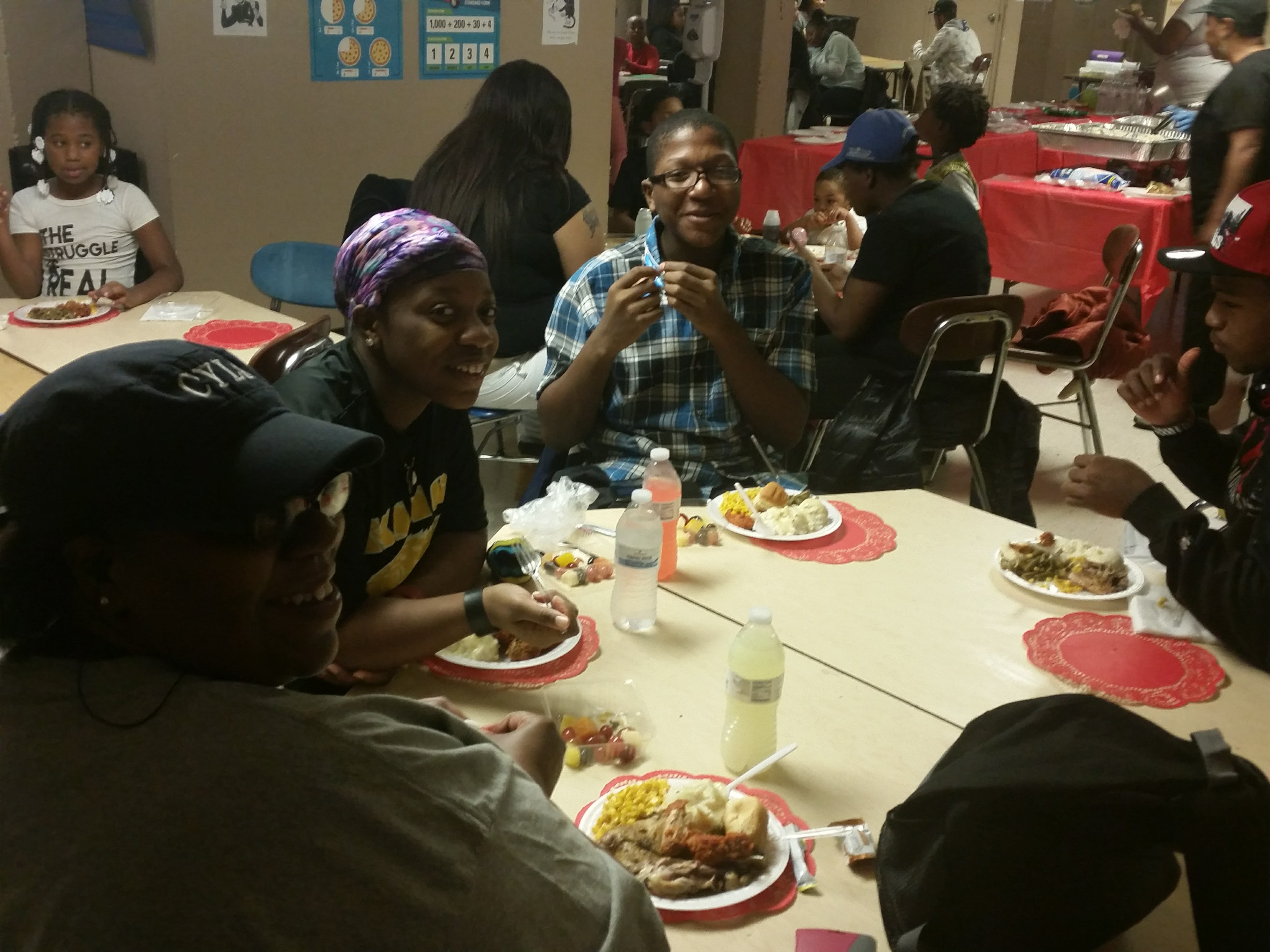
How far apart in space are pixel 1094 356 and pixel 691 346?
89.0 inches

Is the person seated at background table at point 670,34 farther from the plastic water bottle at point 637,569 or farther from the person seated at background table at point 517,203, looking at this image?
the plastic water bottle at point 637,569

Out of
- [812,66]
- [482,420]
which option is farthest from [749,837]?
[812,66]

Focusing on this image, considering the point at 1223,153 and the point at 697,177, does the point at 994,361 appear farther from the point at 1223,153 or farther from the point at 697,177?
the point at 697,177

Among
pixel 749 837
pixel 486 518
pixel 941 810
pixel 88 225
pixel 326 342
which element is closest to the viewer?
pixel 941 810

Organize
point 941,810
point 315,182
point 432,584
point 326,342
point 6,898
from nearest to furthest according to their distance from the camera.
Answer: point 6,898 → point 941,810 → point 432,584 → point 326,342 → point 315,182

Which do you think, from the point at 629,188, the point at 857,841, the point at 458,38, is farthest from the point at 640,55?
the point at 857,841

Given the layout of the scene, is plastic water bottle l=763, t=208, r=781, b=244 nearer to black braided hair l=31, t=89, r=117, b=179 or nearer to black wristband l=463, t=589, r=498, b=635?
black braided hair l=31, t=89, r=117, b=179

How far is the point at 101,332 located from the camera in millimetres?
3033

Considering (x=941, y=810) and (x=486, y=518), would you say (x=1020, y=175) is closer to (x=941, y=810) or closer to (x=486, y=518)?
(x=486, y=518)

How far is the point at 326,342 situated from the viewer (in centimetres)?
220

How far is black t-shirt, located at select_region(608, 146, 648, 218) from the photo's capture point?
6.48 m

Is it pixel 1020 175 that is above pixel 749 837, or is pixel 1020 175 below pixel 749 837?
above

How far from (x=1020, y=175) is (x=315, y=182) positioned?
4.02 m

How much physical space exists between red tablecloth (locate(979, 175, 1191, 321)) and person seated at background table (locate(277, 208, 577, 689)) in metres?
4.36
